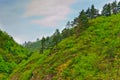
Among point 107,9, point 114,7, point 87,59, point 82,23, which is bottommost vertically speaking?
point 87,59

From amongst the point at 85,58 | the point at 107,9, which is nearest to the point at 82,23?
the point at 107,9

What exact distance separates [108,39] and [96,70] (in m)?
27.0

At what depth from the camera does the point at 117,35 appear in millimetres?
127500

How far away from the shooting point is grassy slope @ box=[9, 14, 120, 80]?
328ft

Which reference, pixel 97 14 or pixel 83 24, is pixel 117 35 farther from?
pixel 97 14

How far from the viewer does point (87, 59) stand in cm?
11012

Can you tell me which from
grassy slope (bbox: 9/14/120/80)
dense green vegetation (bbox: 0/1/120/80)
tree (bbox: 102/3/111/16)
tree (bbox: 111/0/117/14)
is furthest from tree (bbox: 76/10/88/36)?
tree (bbox: 111/0/117/14)

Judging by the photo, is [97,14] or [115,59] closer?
[115,59]

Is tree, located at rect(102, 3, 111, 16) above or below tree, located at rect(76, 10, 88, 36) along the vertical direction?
above

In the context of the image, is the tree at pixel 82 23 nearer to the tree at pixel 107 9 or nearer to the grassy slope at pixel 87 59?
the grassy slope at pixel 87 59

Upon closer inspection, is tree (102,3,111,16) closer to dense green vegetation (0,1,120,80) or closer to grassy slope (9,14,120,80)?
dense green vegetation (0,1,120,80)

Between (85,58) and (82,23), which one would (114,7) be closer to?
(82,23)

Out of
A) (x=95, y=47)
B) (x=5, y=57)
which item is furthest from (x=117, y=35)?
(x=5, y=57)

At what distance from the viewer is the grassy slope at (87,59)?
328 feet
